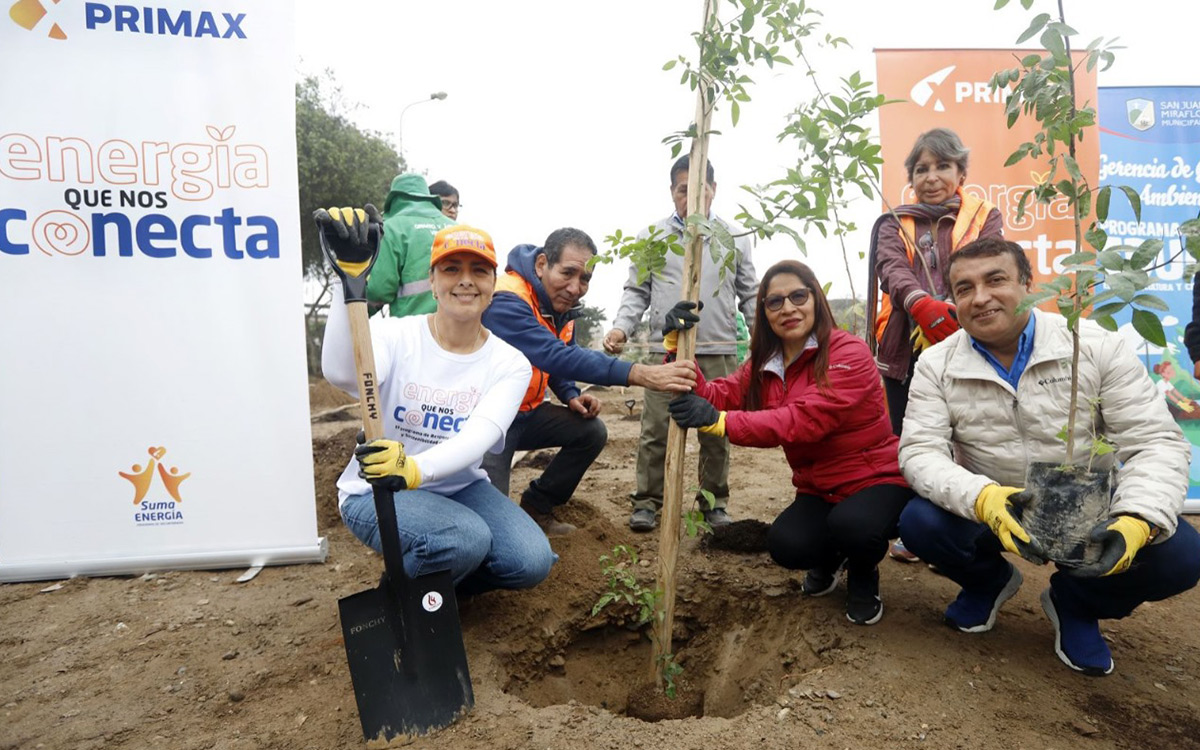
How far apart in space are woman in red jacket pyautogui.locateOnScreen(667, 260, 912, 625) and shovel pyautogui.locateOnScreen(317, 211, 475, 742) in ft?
3.14

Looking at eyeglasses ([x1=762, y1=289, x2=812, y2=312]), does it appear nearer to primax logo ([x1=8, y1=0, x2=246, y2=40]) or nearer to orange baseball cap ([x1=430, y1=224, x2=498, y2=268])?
orange baseball cap ([x1=430, y1=224, x2=498, y2=268])

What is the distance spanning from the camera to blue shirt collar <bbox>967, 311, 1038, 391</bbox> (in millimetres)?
2197

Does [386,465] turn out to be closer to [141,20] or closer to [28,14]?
[141,20]

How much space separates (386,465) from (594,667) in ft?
4.33

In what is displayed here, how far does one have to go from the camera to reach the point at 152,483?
3188 millimetres

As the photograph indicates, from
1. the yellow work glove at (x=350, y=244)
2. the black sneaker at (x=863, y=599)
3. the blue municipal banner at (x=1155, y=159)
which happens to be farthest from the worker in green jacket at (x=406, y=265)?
the blue municipal banner at (x=1155, y=159)

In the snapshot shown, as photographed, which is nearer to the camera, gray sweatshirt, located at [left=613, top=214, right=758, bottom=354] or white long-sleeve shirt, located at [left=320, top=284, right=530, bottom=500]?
white long-sleeve shirt, located at [left=320, top=284, right=530, bottom=500]

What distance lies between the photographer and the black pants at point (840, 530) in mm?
2381

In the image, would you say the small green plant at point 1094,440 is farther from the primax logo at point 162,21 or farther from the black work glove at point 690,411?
the primax logo at point 162,21

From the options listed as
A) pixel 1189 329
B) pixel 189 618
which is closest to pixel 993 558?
pixel 1189 329

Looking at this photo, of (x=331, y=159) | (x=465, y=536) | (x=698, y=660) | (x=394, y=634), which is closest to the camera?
(x=394, y=634)

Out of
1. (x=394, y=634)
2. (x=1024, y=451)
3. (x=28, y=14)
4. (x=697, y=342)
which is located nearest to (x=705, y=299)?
(x=697, y=342)

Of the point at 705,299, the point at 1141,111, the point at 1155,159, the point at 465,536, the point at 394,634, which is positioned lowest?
the point at 394,634

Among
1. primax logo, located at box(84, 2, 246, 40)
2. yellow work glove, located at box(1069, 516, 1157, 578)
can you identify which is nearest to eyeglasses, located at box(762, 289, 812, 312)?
yellow work glove, located at box(1069, 516, 1157, 578)
